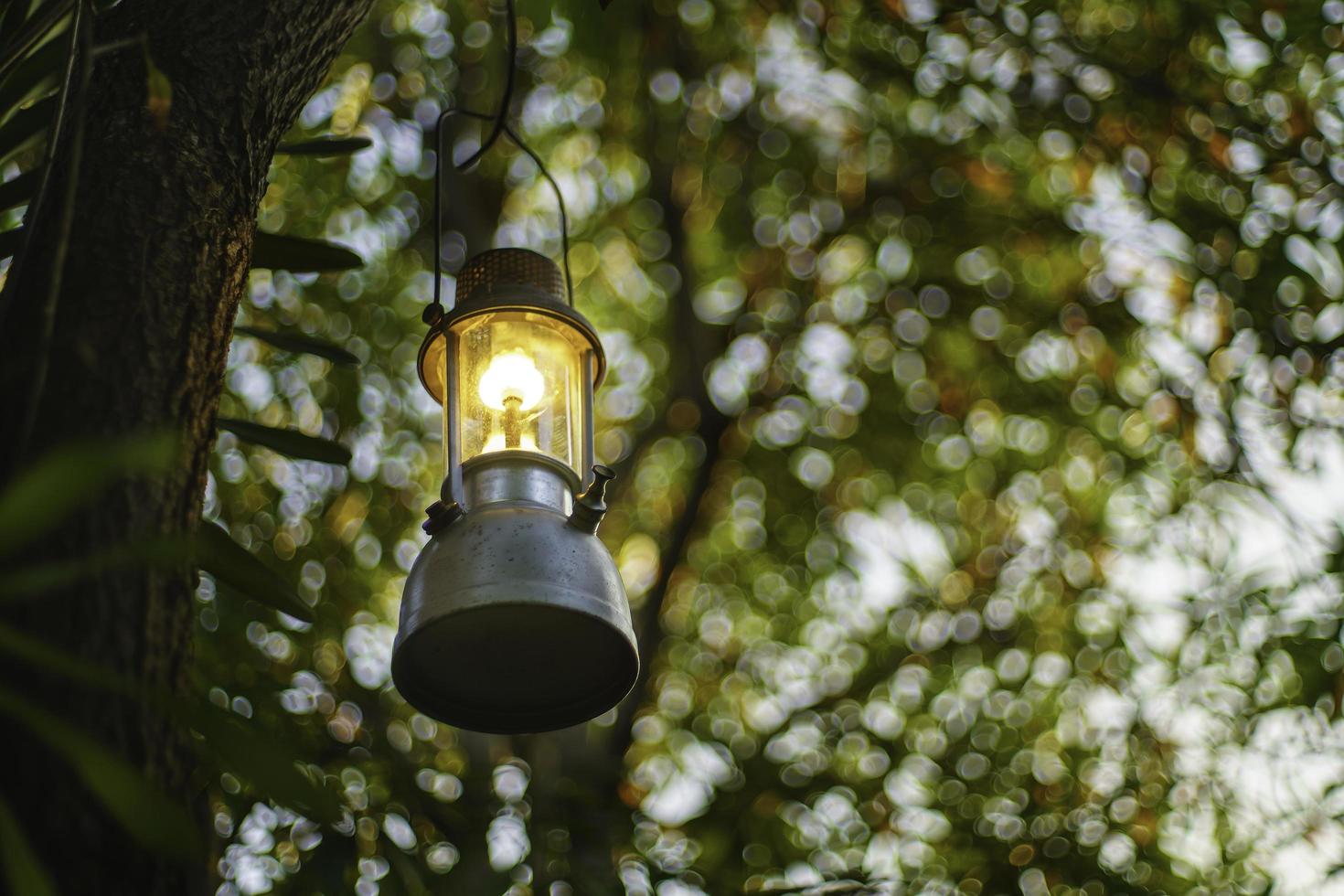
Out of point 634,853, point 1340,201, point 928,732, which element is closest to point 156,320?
point 634,853

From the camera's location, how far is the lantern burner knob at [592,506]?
1.80 metres

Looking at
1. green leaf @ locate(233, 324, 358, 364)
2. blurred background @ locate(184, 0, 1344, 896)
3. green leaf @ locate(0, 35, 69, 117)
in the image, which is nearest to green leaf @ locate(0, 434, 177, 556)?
green leaf @ locate(233, 324, 358, 364)

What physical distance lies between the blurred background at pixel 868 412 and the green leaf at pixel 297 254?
2.32 meters

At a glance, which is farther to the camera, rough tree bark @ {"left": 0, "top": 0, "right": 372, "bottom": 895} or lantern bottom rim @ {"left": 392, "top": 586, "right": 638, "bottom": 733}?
lantern bottom rim @ {"left": 392, "top": 586, "right": 638, "bottom": 733}

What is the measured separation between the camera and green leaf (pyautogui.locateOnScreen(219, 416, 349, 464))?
162 centimetres

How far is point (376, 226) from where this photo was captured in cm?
579

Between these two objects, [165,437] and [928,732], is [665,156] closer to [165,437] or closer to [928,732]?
[928,732]

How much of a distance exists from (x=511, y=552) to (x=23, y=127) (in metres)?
0.76

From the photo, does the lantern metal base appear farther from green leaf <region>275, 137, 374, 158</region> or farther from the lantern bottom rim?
green leaf <region>275, 137, 374, 158</region>

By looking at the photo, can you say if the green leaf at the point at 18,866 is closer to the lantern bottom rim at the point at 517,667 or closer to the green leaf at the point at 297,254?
the lantern bottom rim at the point at 517,667

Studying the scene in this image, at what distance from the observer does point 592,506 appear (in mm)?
1822

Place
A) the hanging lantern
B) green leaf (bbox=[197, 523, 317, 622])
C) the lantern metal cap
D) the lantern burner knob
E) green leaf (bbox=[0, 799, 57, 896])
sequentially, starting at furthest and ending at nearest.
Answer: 1. the lantern metal cap
2. the lantern burner knob
3. the hanging lantern
4. green leaf (bbox=[197, 523, 317, 622])
5. green leaf (bbox=[0, 799, 57, 896])

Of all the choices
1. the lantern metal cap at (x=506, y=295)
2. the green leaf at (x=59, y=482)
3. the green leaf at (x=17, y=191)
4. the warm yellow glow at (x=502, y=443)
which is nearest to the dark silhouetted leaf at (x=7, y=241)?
the green leaf at (x=17, y=191)

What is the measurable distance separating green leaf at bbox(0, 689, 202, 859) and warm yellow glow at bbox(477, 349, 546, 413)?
130cm
